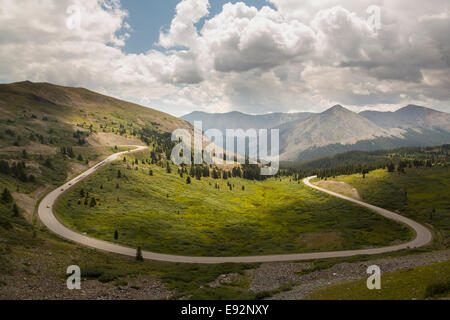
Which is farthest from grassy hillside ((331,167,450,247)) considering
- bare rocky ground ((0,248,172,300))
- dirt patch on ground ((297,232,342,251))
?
bare rocky ground ((0,248,172,300))

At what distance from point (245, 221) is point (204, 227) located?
25.1 meters

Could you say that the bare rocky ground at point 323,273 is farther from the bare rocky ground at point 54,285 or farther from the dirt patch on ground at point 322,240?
the dirt patch on ground at point 322,240

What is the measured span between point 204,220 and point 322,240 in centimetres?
5235

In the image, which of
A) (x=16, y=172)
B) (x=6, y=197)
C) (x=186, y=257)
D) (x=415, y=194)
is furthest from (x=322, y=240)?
(x=16, y=172)

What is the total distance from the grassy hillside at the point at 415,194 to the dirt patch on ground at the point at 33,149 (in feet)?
680

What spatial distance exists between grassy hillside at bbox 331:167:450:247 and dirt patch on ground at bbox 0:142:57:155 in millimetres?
207126

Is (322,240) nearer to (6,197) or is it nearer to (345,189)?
(6,197)

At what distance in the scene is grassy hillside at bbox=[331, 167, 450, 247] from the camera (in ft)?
338

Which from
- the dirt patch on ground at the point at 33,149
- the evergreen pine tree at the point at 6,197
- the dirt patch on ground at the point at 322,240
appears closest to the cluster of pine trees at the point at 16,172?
the evergreen pine tree at the point at 6,197

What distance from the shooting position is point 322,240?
3118 inches

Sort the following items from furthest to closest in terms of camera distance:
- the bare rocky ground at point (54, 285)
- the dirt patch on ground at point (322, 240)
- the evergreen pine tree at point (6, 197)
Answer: the evergreen pine tree at point (6, 197) < the dirt patch on ground at point (322, 240) < the bare rocky ground at point (54, 285)

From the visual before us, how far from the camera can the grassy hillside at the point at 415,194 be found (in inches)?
4058
